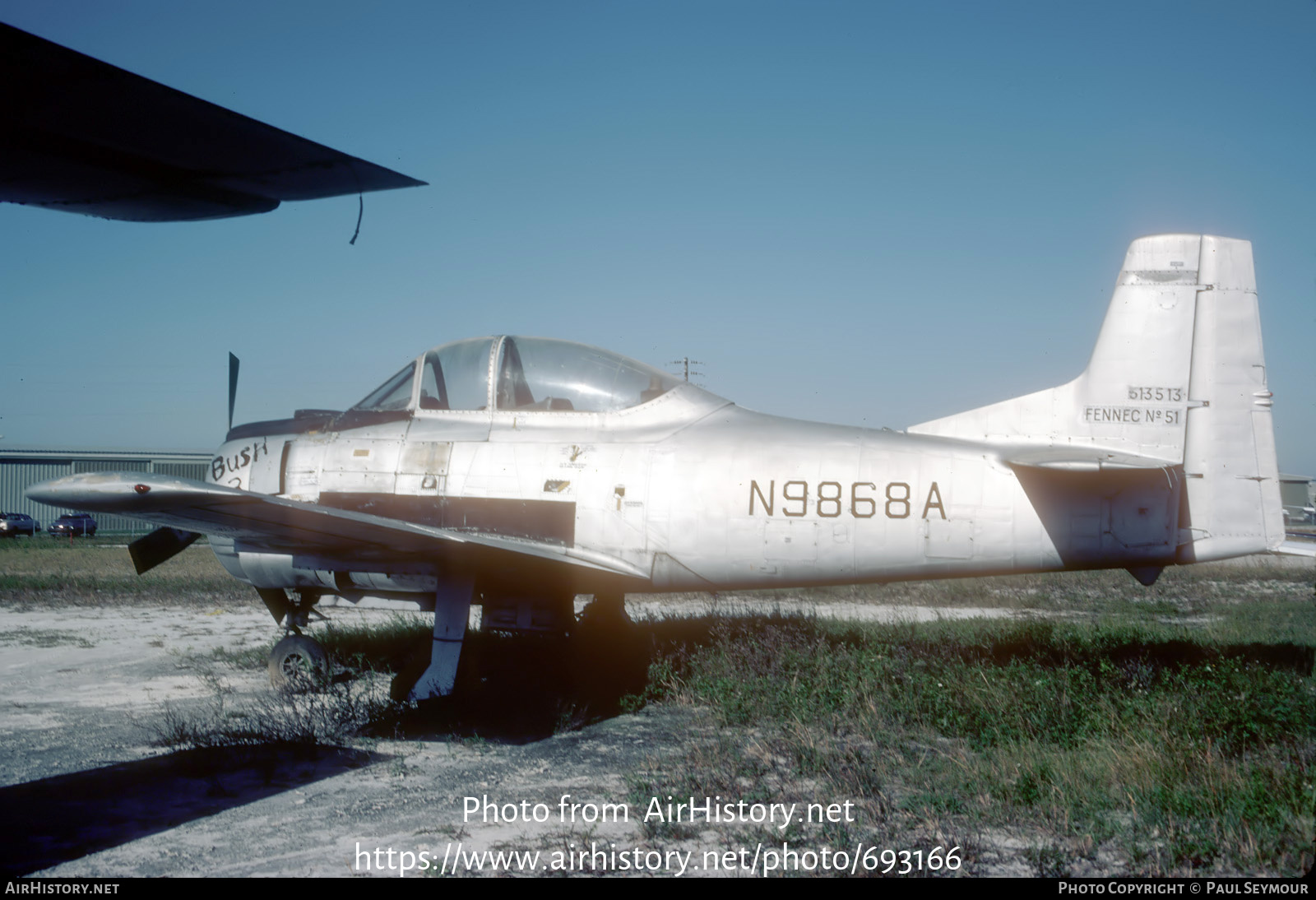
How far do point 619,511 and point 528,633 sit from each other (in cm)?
145

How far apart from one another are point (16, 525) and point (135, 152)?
40.1 m

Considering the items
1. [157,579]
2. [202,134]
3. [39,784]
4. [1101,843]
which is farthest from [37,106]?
[157,579]

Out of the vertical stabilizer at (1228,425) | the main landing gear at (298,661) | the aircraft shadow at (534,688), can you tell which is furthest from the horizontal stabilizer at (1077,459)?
the main landing gear at (298,661)

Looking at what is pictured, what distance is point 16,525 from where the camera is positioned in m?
35.0

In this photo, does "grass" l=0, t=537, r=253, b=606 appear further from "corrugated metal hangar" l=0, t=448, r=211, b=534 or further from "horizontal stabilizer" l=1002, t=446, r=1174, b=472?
"horizontal stabilizer" l=1002, t=446, r=1174, b=472

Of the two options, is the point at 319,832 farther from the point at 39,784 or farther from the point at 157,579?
the point at 157,579

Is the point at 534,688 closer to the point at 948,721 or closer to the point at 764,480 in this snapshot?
the point at 764,480

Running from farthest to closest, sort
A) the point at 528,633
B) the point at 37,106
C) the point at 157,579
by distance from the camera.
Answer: the point at 157,579 → the point at 528,633 → the point at 37,106

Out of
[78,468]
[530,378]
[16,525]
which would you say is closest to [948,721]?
[530,378]

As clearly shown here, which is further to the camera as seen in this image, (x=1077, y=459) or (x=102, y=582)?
(x=102, y=582)

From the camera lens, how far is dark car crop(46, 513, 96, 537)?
3575 centimetres

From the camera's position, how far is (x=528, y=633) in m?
7.11

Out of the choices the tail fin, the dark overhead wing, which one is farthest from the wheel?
the tail fin

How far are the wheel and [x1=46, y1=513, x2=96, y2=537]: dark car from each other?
34937mm
